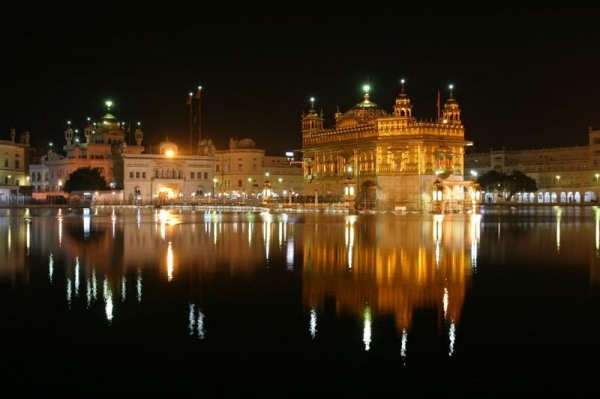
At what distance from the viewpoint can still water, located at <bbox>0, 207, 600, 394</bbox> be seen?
1005cm

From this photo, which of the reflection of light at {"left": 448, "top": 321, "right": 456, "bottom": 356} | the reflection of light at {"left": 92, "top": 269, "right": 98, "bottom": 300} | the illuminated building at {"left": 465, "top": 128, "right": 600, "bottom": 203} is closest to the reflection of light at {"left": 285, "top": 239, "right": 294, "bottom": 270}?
the reflection of light at {"left": 92, "top": 269, "right": 98, "bottom": 300}

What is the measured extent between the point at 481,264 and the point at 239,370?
488 inches

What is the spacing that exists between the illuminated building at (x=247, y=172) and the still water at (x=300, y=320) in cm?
8178

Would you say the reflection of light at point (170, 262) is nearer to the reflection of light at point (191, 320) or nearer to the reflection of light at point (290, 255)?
the reflection of light at point (290, 255)

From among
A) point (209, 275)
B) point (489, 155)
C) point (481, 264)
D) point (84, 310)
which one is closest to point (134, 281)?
point (209, 275)

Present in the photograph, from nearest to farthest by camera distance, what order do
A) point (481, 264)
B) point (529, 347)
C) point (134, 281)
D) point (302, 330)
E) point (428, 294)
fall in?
point (529, 347), point (302, 330), point (428, 294), point (134, 281), point (481, 264)

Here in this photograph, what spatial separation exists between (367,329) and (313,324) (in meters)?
0.96

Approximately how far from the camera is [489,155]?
376 feet

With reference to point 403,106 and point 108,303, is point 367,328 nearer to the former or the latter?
point 108,303

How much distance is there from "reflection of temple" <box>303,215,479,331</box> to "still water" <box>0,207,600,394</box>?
60 mm

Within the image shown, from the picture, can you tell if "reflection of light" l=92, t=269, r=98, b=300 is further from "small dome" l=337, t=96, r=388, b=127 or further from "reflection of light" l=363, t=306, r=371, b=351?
"small dome" l=337, t=96, r=388, b=127

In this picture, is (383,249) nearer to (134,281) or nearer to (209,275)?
(209,275)

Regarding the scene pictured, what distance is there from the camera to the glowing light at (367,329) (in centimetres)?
1146

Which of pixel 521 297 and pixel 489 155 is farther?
pixel 489 155
